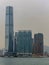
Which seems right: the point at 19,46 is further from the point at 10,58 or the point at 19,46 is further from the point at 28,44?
the point at 10,58

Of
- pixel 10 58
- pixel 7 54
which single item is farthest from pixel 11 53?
pixel 10 58

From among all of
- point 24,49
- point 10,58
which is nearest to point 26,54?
point 24,49

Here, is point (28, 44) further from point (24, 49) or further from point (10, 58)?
point (10, 58)

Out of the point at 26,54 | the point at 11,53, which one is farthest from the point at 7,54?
the point at 26,54

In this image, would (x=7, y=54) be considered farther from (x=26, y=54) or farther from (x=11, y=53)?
(x=26, y=54)

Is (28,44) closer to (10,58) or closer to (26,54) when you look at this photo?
(26,54)

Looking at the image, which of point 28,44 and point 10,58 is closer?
point 28,44
